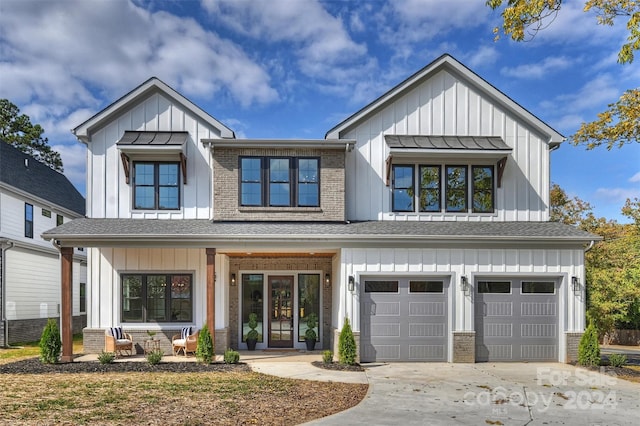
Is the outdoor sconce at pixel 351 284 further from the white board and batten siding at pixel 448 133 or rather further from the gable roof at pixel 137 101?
the gable roof at pixel 137 101

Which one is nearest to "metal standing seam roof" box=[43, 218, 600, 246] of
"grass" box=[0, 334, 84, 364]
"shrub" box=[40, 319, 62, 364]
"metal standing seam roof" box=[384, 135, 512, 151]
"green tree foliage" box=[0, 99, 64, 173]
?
"metal standing seam roof" box=[384, 135, 512, 151]

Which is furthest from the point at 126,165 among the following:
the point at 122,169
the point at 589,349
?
the point at 589,349

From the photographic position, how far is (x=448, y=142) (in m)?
14.0

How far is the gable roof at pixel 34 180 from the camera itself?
62.7ft

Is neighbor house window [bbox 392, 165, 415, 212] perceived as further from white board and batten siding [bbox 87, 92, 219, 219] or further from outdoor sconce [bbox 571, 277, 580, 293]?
white board and batten siding [bbox 87, 92, 219, 219]

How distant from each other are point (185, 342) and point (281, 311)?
3.12 metres

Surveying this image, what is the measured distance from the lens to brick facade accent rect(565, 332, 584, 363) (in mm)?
12523

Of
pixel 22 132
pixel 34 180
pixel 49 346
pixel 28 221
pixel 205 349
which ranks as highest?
pixel 22 132

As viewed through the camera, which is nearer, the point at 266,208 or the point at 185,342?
the point at 185,342

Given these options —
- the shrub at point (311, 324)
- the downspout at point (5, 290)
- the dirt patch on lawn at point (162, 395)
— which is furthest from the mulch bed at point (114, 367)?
the downspout at point (5, 290)

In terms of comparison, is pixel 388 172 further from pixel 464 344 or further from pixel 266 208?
pixel 464 344

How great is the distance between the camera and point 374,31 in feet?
52.4

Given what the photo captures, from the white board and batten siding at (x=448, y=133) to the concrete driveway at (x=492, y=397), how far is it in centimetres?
464

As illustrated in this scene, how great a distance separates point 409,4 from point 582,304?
9670 millimetres
